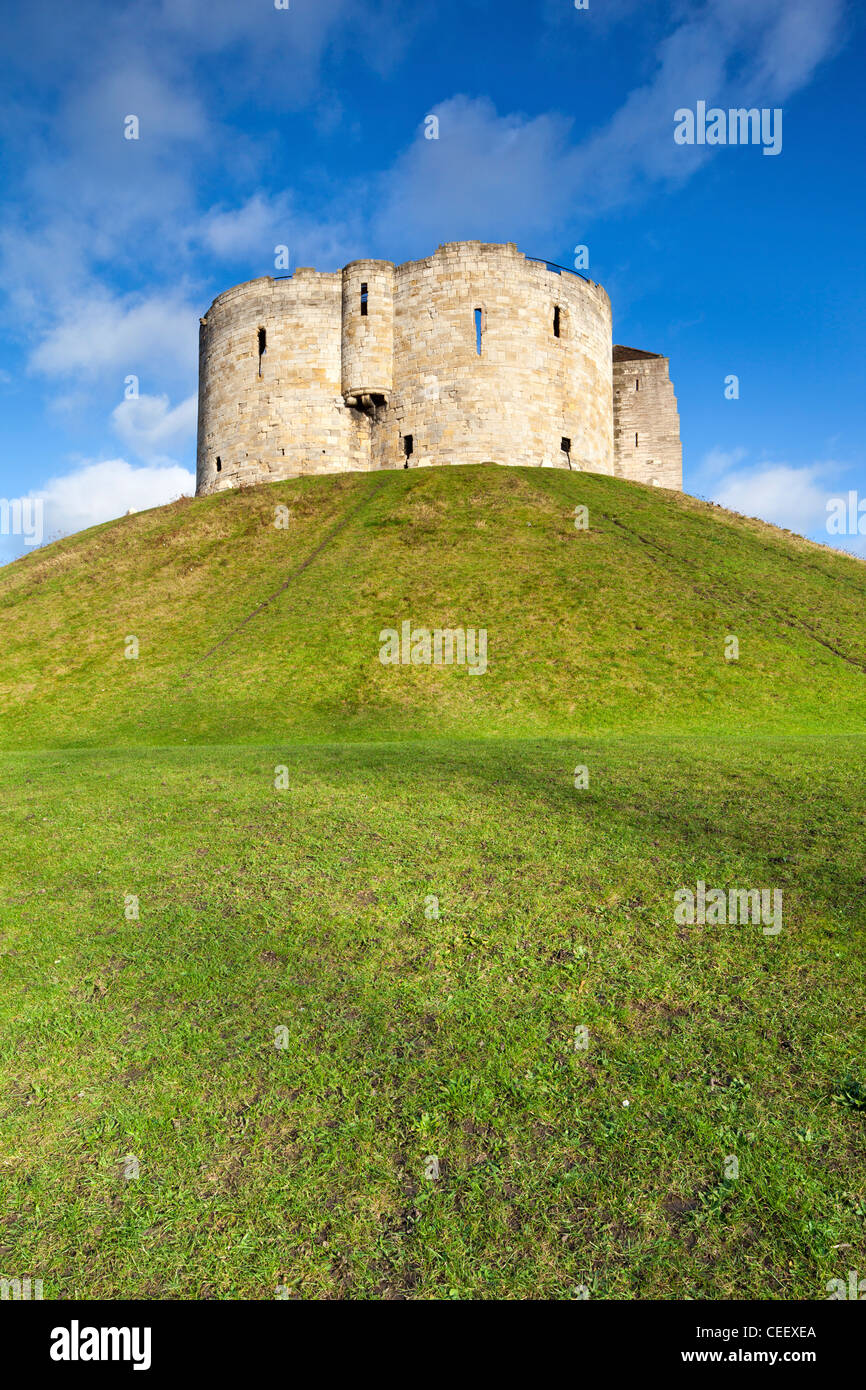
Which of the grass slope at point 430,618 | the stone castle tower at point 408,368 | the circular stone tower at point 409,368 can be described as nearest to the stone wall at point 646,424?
the stone castle tower at point 408,368

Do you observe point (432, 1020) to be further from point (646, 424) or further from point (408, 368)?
point (646, 424)

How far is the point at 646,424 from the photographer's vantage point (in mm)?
54406

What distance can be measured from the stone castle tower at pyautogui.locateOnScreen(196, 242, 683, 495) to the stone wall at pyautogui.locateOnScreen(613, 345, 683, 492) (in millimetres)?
6150

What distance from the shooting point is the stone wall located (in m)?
54.0

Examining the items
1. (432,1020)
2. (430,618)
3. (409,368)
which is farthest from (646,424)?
(432,1020)

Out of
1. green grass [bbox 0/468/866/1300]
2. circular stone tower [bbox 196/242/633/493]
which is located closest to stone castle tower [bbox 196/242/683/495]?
circular stone tower [bbox 196/242/633/493]

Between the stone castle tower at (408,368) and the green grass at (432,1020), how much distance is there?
105 feet

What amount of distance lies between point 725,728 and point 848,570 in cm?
1915

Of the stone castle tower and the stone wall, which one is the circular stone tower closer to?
the stone castle tower

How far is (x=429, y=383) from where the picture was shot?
44.9m

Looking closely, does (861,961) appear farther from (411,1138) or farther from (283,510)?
(283,510)

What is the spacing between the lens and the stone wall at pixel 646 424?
54.0 meters

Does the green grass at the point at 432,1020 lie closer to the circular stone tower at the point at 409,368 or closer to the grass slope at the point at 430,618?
the grass slope at the point at 430,618

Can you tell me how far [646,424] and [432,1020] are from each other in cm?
5588
